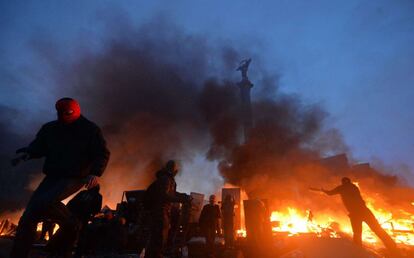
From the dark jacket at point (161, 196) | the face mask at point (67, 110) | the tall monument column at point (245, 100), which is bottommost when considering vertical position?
the dark jacket at point (161, 196)

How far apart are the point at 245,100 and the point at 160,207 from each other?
26.7 m

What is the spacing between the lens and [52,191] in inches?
87.2

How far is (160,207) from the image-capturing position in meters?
3.66

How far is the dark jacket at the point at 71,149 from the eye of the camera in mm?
2428

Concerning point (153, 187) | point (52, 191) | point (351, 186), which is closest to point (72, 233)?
point (52, 191)

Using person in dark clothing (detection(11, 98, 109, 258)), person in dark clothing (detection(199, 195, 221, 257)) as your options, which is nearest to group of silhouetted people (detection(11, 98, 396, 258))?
person in dark clothing (detection(11, 98, 109, 258))

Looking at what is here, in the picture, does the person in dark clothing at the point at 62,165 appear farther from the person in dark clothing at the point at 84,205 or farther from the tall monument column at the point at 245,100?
the tall monument column at the point at 245,100

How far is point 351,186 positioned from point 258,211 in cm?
300

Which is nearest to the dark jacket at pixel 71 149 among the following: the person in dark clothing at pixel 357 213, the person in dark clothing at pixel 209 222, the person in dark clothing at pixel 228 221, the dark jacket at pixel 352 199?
the person in dark clothing at pixel 209 222

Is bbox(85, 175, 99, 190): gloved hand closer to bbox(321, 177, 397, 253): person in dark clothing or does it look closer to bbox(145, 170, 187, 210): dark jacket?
bbox(145, 170, 187, 210): dark jacket

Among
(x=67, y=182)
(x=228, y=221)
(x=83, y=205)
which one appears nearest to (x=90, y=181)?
(x=67, y=182)

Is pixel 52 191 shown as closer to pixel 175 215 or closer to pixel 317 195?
pixel 175 215

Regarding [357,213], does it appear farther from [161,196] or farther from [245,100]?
[245,100]

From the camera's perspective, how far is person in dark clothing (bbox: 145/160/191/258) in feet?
11.4
